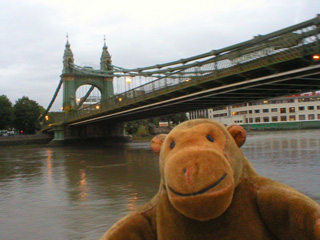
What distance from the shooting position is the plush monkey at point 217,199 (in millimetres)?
1561

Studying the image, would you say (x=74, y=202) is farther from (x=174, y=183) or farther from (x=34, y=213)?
(x=174, y=183)

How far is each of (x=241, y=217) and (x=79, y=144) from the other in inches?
1712

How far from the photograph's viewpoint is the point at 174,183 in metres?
1.60

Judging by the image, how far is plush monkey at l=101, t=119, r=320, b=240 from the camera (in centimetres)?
156

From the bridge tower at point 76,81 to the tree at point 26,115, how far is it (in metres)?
16.2

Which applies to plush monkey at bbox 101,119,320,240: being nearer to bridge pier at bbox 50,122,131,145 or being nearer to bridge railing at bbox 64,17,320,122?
bridge railing at bbox 64,17,320,122

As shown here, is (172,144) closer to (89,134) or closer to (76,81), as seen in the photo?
(89,134)

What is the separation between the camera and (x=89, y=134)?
45344mm

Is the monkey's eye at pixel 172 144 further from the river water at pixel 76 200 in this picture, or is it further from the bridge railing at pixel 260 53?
the bridge railing at pixel 260 53

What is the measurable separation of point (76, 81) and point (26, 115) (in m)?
17.9

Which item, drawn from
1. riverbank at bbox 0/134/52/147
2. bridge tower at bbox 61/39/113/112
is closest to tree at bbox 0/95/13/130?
riverbank at bbox 0/134/52/147

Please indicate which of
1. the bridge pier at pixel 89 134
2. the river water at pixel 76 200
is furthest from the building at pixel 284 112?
the river water at pixel 76 200

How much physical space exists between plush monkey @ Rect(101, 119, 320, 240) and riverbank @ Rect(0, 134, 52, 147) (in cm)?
4887

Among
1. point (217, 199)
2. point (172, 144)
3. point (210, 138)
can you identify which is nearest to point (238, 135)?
point (210, 138)
